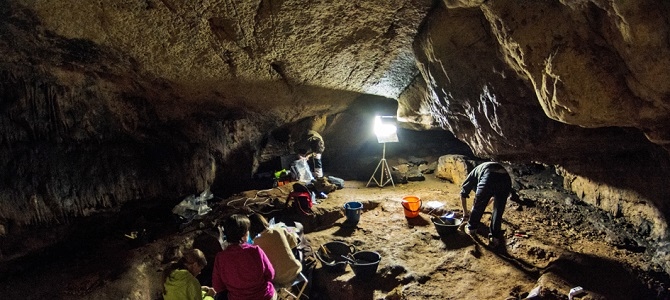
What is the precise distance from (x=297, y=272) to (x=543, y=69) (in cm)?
358

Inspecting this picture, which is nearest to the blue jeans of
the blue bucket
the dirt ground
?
the dirt ground

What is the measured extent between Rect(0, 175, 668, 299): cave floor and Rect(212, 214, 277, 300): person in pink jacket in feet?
6.28

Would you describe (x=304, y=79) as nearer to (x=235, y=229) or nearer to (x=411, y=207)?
(x=411, y=207)

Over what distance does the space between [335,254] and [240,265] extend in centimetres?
247

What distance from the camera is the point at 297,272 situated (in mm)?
4133

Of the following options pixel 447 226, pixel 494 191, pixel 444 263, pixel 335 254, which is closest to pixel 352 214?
pixel 335 254

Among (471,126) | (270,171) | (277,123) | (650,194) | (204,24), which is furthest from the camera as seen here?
(270,171)

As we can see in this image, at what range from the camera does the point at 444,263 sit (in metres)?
5.21

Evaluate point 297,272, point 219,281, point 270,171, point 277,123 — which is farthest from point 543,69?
point 270,171

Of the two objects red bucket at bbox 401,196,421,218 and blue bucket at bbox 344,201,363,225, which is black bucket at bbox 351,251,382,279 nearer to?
blue bucket at bbox 344,201,363,225

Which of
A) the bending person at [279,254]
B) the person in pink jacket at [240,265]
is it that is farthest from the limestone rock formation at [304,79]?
the bending person at [279,254]

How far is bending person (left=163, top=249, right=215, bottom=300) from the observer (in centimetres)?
326

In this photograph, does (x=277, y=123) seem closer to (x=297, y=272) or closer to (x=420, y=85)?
(x=420, y=85)

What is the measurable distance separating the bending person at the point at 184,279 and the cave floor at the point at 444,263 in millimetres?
1805
